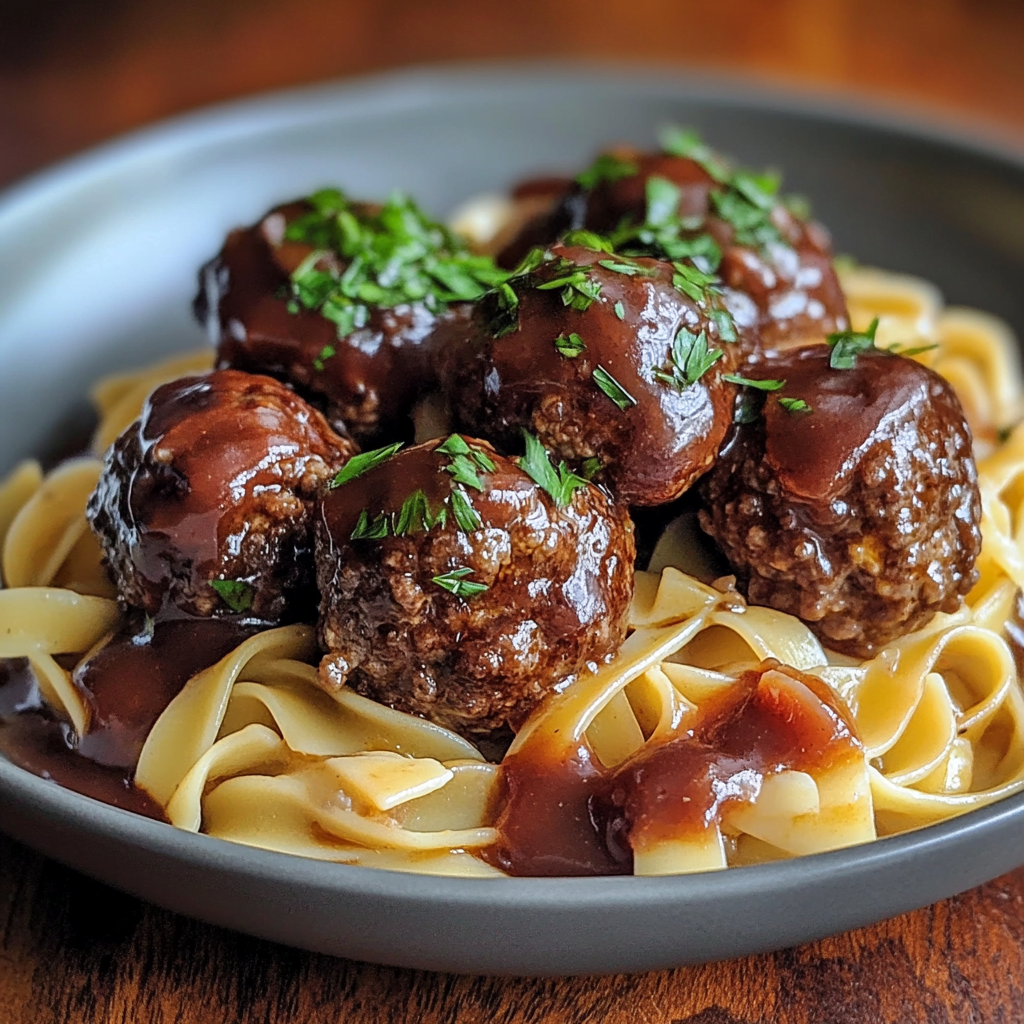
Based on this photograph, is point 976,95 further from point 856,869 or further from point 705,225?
point 856,869

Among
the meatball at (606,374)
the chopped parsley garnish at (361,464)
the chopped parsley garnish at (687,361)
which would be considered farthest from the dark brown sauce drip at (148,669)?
the chopped parsley garnish at (687,361)

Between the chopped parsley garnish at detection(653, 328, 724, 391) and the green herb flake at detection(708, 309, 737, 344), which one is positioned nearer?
the chopped parsley garnish at detection(653, 328, 724, 391)

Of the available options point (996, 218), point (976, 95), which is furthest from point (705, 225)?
point (976, 95)

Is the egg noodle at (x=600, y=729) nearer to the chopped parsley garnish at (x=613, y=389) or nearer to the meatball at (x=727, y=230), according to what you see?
the meatball at (x=727, y=230)

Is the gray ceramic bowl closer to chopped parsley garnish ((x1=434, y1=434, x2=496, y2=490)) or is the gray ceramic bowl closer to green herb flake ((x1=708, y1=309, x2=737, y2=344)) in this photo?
chopped parsley garnish ((x1=434, y1=434, x2=496, y2=490))

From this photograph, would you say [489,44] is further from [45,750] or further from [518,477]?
[45,750]

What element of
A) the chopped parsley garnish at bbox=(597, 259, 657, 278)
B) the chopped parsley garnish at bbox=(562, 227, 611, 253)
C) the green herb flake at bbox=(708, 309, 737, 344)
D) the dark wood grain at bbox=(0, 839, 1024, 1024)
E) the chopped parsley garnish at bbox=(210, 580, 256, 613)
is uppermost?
the chopped parsley garnish at bbox=(597, 259, 657, 278)

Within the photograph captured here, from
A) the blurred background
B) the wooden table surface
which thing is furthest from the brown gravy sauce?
the blurred background
